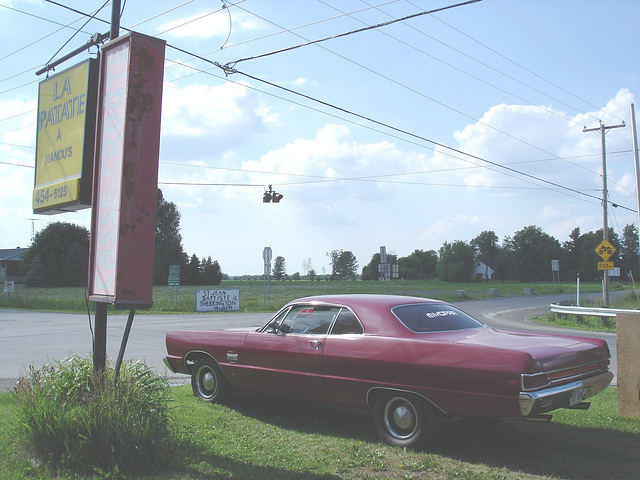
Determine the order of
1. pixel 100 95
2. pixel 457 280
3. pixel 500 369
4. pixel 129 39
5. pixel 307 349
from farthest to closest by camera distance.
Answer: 1. pixel 457 280
2. pixel 307 349
3. pixel 100 95
4. pixel 129 39
5. pixel 500 369

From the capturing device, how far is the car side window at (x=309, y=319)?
5883 millimetres

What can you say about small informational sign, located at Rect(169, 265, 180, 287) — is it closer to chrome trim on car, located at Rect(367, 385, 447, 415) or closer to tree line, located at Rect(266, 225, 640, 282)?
chrome trim on car, located at Rect(367, 385, 447, 415)

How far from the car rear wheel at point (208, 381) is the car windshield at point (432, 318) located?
239 cm

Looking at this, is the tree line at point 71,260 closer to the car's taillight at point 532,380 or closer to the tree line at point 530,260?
the tree line at point 530,260

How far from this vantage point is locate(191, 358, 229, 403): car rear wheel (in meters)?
6.68

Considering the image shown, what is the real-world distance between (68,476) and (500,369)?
133 inches

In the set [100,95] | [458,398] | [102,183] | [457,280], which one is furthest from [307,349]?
[457,280]

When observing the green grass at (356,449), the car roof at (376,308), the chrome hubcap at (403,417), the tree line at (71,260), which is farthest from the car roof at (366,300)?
the tree line at (71,260)

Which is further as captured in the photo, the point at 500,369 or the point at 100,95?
the point at 100,95

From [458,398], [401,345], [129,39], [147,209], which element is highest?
[129,39]

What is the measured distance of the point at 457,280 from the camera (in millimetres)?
131625

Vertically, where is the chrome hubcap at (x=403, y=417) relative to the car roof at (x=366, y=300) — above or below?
below

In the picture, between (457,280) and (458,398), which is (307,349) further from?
(457,280)

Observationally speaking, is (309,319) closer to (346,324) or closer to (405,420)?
(346,324)
